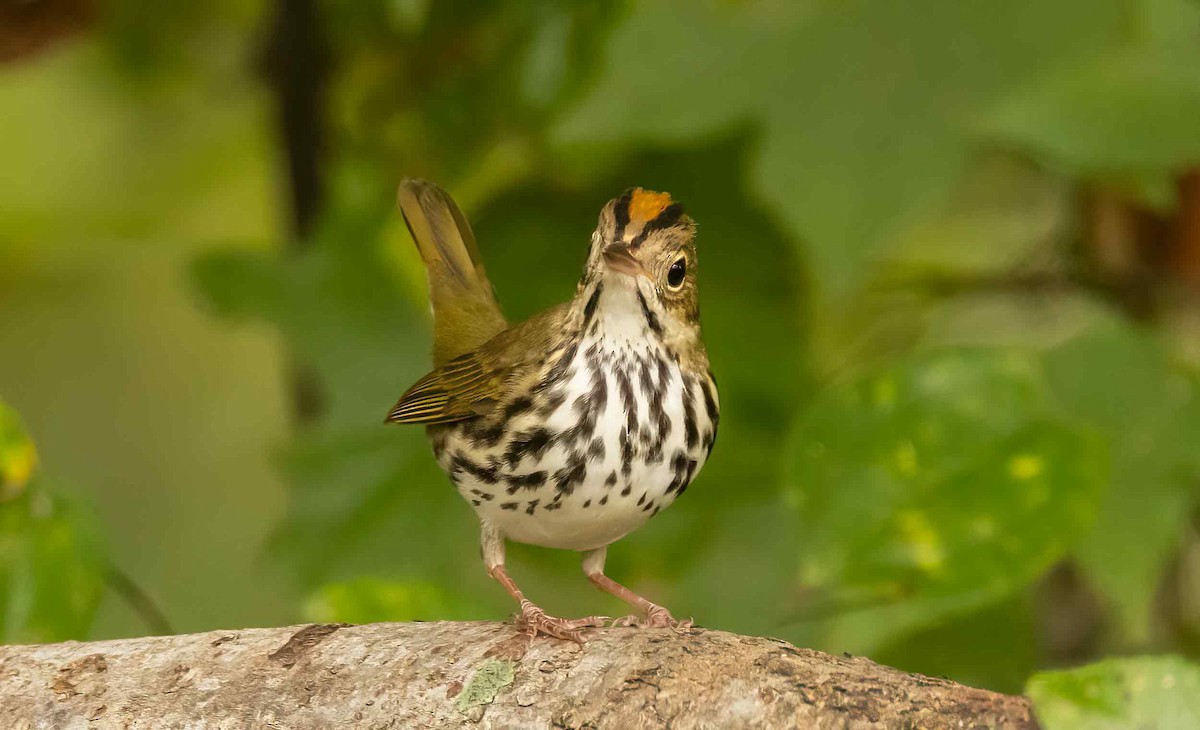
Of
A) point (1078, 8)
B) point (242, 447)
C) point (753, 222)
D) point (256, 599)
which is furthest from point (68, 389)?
point (1078, 8)

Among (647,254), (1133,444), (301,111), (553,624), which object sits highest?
(301,111)

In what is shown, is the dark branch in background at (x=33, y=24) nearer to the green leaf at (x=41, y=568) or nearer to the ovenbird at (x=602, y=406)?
the green leaf at (x=41, y=568)

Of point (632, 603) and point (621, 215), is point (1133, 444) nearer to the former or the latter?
point (632, 603)

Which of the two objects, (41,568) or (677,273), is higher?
(677,273)

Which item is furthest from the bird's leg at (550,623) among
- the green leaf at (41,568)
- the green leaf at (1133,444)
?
the green leaf at (1133,444)

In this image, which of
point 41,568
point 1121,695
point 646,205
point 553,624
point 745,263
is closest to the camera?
point 1121,695

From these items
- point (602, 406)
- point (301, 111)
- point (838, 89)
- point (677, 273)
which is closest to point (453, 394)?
point (602, 406)
